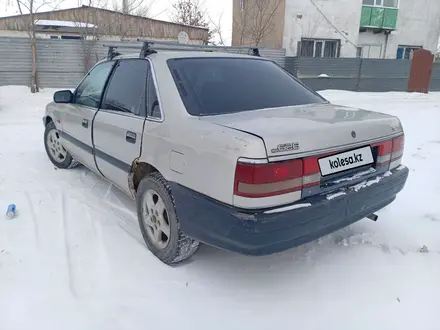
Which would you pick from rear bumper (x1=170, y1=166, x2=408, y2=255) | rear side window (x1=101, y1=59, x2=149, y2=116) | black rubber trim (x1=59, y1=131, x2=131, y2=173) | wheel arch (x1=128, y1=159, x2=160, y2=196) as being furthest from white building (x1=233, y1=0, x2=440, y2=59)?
rear bumper (x1=170, y1=166, x2=408, y2=255)

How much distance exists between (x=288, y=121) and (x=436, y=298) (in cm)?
155

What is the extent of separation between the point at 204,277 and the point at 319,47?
18.9 meters

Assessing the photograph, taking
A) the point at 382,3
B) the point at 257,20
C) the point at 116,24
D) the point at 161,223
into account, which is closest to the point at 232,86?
the point at 161,223

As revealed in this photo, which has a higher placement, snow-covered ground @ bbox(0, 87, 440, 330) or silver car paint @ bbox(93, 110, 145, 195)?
silver car paint @ bbox(93, 110, 145, 195)

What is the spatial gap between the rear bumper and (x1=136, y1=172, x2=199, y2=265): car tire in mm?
133

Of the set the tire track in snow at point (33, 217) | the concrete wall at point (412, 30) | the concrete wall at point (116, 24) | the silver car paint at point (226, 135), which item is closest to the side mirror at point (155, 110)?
the silver car paint at point (226, 135)

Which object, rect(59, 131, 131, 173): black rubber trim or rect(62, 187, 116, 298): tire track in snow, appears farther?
rect(59, 131, 131, 173): black rubber trim

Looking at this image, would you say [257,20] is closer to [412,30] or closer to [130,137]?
[412,30]

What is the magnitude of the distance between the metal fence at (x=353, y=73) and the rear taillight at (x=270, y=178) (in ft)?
45.8

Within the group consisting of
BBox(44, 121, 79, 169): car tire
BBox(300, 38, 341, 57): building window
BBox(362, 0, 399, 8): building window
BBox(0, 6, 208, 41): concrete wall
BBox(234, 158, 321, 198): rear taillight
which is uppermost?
BBox(362, 0, 399, 8): building window

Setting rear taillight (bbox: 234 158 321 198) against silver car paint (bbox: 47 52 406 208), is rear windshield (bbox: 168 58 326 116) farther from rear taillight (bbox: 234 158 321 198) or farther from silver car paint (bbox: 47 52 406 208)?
rear taillight (bbox: 234 158 321 198)

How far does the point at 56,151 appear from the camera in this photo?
15.8 feet

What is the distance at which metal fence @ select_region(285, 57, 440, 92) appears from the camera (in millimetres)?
15438

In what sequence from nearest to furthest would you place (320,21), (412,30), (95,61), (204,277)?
(204,277) < (95,61) < (320,21) < (412,30)
